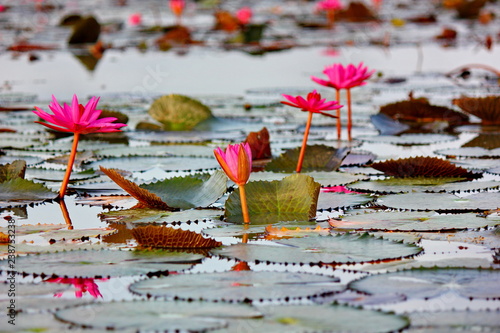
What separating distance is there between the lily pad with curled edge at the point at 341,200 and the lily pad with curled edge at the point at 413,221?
12cm

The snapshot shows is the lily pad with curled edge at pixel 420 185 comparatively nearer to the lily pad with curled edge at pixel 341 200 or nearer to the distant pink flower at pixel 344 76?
the lily pad with curled edge at pixel 341 200

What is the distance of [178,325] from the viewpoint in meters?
1.36

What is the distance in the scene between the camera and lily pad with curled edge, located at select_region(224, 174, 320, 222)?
218cm

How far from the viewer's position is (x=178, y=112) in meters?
3.88

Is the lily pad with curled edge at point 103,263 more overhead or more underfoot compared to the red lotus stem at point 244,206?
more underfoot

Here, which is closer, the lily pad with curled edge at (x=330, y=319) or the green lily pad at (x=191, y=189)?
the lily pad with curled edge at (x=330, y=319)

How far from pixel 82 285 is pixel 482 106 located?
2573 millimetres

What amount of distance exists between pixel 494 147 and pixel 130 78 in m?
3.44

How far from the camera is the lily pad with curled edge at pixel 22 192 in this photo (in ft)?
7.82

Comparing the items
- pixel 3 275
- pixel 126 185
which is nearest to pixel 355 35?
pixel 126 185

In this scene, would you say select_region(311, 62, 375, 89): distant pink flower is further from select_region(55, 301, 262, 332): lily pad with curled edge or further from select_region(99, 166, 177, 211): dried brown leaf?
select_region(55, 301, 262, 332): lily pad with curled edge

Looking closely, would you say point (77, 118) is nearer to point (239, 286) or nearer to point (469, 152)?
point (239, 286)

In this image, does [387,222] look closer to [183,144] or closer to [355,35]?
[183,144]

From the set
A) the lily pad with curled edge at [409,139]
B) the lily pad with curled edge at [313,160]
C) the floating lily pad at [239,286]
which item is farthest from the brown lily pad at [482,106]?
the floating lily pad at [239,286]
